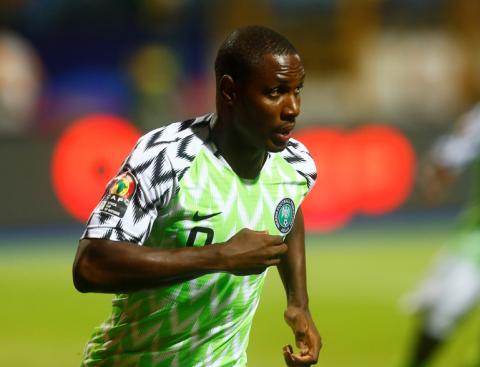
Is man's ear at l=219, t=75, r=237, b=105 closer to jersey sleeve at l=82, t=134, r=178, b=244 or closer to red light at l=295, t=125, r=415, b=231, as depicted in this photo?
jersey sleeve at l=82, t=134, r=178, b=244

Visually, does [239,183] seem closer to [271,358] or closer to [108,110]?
[271,358]

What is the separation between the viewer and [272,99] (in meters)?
3.80

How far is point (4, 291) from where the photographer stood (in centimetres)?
1172

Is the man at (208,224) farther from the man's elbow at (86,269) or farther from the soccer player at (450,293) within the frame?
the soccer player at (450,293)

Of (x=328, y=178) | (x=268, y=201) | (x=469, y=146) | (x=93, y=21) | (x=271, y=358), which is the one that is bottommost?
(x=271, y=358)

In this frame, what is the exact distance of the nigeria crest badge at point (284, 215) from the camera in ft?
13.4

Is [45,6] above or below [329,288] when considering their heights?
above

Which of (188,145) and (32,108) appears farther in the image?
(32,108)

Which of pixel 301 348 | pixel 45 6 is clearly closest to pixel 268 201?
pixel 301 348

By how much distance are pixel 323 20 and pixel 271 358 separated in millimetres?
13632

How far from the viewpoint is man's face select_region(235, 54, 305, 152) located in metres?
Result: 3.76

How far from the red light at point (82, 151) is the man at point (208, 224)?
32.2 feet

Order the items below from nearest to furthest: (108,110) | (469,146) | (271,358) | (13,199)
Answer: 1. (469,146)
2. (271,358)
3. (13,199)
4. (108,110)

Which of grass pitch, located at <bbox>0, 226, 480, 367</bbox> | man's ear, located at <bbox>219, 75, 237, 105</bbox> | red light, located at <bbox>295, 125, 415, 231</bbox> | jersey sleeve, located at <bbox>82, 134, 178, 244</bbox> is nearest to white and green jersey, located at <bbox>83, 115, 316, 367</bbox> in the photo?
jersey sleeve, located at <bbox>82, 134, 178, 244</bbox>
